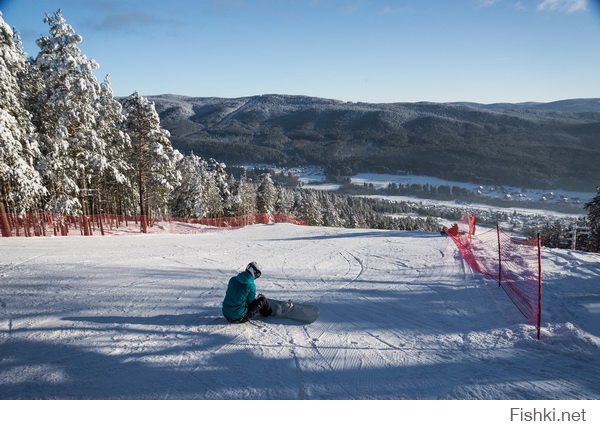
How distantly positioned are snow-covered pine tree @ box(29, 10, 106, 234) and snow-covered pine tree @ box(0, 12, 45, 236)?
99cm

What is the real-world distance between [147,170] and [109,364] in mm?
22474

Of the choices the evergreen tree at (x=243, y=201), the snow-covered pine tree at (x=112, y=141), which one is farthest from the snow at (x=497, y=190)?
the snow-covered pine tree at (x=112, y=141)

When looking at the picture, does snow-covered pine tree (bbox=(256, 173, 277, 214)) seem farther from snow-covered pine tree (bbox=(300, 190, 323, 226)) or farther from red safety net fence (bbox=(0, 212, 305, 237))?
red safety net fence (bbox=(0, 212, 305, 237))

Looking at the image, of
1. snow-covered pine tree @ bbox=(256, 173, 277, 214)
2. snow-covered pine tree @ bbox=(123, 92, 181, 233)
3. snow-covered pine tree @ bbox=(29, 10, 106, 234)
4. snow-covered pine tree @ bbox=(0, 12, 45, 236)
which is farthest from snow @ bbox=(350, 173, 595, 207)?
snow-covered pine tree @ bbox=(0, 12, 45, 236)

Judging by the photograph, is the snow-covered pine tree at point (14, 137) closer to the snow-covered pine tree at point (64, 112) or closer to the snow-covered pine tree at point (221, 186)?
the snow-covered pine tree at point (64, 112)

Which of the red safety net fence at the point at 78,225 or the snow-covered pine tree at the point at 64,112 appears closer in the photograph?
the snow-covered pine tree at the point at 64,112

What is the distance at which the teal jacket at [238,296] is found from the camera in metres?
5.78

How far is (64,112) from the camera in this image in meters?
18.0

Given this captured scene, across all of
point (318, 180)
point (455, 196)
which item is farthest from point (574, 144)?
point (318, 180)

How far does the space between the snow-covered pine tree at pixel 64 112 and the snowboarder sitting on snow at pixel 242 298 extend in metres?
16.2

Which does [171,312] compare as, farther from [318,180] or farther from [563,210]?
[318,180]

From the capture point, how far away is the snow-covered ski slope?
4355mm

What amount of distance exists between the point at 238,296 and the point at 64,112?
57.1ft

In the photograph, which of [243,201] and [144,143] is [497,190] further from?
[144,143]
